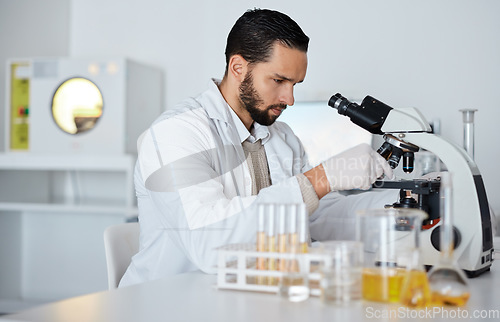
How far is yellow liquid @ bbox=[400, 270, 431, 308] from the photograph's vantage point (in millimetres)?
869

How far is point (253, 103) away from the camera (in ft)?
5.98

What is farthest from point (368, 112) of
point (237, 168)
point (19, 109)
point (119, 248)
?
point (19, 109)

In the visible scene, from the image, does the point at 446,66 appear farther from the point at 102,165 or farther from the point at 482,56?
the point at 102,165

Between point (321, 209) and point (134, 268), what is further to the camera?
point (321, 209)

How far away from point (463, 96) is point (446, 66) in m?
0.22

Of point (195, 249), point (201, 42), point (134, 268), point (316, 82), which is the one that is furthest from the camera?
point (201, 42)

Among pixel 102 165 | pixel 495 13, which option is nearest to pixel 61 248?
pixel 102 165

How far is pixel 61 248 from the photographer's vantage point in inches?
151

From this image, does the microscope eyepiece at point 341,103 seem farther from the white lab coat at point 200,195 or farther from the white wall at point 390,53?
the white wall at point 390,53

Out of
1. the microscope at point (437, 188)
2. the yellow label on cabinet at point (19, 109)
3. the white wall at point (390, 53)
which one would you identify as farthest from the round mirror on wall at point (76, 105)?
the microscope at point (437, 188)

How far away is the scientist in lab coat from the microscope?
71 mm

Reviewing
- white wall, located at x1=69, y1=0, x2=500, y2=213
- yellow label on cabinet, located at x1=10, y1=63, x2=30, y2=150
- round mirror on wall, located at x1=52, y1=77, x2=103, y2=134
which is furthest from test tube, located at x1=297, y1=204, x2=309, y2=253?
yellow label on cabinet, located at x1=10, y1=63, x2=30, y2=150

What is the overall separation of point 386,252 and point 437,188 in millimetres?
412

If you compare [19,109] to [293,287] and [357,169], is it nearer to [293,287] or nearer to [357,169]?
[357,169]
